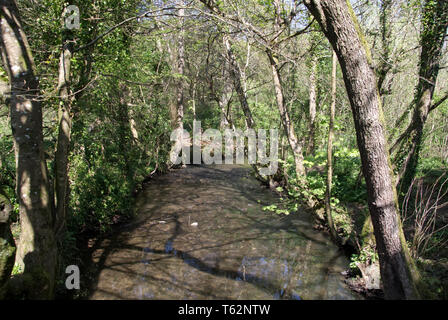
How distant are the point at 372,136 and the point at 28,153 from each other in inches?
150

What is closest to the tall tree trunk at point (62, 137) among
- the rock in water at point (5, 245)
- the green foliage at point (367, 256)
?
the rock in water at point (5, 245)

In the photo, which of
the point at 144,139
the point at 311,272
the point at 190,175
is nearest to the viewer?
the point at 311,272

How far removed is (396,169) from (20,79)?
684cm

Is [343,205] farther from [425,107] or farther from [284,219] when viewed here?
[425,107]

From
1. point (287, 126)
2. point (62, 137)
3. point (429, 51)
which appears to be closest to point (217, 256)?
point (62, 137)

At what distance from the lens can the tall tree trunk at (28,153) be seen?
11.2 ft

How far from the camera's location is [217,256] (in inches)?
236

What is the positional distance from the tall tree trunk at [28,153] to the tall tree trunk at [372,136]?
10.5ft

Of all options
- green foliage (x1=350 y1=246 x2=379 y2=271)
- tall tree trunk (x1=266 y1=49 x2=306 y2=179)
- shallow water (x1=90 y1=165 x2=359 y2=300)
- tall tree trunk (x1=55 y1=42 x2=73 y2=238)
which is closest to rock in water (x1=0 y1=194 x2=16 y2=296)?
tall tree trunk (x1=55 y1=42 x2=73 y2=238)

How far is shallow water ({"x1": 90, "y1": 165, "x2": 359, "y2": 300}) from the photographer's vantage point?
4848mm

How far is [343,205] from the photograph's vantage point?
7578 mm

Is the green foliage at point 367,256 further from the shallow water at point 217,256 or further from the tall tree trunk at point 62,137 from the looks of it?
the tall tree trunk at point 62,137

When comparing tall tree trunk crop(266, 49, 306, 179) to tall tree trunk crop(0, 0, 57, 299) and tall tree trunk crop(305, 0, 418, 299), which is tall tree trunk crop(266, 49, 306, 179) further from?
tall tree trunk crop(0, 0, 57, 299)
